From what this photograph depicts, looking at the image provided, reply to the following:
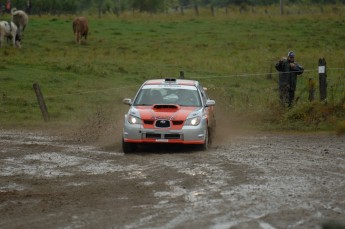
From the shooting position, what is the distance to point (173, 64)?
3672 cm

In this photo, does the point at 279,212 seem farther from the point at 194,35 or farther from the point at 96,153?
the point at 194,35

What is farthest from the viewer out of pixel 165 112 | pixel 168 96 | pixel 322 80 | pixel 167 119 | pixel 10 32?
pixel 10 32

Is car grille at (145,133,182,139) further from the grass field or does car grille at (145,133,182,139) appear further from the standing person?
the standing person

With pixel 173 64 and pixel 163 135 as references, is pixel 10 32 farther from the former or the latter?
pixel 163 135

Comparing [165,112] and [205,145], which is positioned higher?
[165,112]

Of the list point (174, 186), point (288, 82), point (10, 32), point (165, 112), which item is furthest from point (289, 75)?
point (10, 32)

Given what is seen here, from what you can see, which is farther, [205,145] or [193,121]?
[205,145]

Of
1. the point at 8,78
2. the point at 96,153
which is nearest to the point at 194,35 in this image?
the point at 8,78

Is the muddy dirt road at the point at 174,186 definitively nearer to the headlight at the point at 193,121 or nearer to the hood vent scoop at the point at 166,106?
the headlight at the point at 193,121

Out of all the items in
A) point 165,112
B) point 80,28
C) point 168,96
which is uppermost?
point 80,28

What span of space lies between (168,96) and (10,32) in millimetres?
22950

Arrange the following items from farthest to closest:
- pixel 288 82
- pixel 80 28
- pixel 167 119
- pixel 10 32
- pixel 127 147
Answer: pixel 80 28
pixel 10 32
pixel 288 82
pixel 127 147
pixel 167 119

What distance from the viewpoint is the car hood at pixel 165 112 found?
18078 millimetres

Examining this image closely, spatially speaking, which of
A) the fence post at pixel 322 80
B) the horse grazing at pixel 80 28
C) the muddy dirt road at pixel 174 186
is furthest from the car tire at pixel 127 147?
the horse grazing at pixel 80 28
